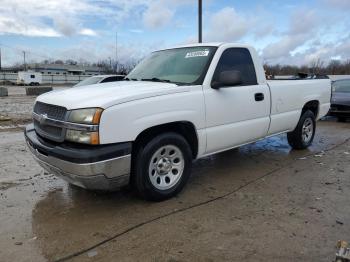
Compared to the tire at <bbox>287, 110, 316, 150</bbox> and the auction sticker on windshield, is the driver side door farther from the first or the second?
the tire at <bbox>287, 110, 316, 150</bbox>

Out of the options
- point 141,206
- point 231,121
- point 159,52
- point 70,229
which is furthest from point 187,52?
point 70,229

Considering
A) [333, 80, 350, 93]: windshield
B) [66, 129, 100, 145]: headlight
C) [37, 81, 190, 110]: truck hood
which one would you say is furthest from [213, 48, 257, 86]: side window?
[333, 80, 350, 93]: windshield

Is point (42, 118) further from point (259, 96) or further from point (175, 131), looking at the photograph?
point (259, 96)

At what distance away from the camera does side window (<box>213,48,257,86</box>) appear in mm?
5327

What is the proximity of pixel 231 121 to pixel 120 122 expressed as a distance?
1891mm

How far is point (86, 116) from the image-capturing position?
12.7 ft

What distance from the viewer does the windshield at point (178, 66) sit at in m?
5.05

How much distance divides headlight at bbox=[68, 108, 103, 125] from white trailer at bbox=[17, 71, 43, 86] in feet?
218

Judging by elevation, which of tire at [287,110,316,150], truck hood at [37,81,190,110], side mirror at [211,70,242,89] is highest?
side mirror at [211,70,242,89]

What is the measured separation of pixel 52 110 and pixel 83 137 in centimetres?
72

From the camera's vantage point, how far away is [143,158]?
421cm

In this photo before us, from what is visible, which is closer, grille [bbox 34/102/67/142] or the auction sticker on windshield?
grille [bbox 34/102/67/142]

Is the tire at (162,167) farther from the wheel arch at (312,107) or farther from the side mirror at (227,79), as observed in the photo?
the wheel arch at (312,107)

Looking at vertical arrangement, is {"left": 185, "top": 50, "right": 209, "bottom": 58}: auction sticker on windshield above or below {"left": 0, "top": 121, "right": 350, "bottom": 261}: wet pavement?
above
